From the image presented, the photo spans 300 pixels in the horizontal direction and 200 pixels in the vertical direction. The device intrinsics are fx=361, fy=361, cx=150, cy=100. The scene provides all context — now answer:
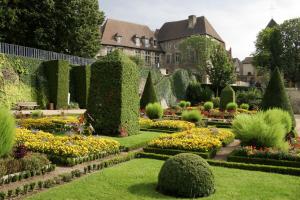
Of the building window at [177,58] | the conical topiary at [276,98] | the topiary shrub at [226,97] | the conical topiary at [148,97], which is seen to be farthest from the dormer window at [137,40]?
the conical topiary at [276,98]

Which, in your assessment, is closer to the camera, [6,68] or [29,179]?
[29,179]

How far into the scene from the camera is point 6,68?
2356cm

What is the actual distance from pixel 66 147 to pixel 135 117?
557 cm

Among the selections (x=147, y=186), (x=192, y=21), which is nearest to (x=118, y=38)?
(x=192, y=21)

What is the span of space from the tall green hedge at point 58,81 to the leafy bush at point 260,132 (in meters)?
17.4

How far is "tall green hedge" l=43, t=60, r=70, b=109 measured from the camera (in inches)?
1031

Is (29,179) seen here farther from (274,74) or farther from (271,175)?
(274,74)

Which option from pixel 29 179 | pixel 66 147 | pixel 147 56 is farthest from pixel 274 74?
pixel 147 56

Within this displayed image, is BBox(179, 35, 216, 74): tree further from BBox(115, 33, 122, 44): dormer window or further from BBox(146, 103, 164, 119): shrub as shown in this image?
BBox(146, 103, 164, 119): shrub

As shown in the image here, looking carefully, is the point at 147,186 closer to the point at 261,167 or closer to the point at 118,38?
the point at 261,167

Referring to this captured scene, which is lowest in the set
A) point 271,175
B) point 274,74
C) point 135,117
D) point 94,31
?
point 271,175

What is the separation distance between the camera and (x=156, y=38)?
67.6m

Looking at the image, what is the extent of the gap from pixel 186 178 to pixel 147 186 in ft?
3.32

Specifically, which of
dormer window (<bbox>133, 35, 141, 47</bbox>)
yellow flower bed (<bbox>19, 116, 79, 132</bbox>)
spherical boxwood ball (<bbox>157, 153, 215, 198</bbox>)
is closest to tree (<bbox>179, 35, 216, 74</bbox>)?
dormer window (<bbox>133, 35, 141, 47</bbox>)
